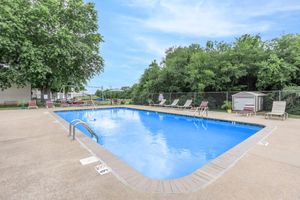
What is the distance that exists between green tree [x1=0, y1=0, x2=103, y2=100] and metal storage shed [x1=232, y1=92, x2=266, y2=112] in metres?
13.5

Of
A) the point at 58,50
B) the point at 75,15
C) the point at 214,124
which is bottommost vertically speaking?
the point at 214,124

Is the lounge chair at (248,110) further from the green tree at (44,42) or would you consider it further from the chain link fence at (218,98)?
the green tree at (44,42)

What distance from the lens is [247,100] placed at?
11.7 m

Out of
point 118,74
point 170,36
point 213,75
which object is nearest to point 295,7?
point 213,75

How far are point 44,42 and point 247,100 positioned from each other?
16.8 metres

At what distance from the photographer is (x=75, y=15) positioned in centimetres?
1733

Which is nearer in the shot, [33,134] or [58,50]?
[33,134]

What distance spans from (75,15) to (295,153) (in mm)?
19173

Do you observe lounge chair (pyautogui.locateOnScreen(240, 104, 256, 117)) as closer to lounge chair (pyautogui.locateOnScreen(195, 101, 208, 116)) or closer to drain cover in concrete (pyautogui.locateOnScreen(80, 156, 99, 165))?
lounge chair (pyautogui.locateOnScreen(195, 101, 208, 116))

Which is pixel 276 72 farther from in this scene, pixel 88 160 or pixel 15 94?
pixel 15 94

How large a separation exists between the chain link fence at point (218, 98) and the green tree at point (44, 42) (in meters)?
7.34

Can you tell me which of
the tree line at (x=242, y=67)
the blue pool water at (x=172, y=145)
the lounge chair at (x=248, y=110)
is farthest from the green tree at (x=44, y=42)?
the lounge chair at (x=248, y=110)

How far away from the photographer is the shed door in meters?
11.6

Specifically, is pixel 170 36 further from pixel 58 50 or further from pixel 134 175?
pixel 134 175
